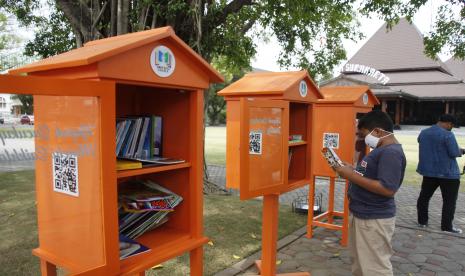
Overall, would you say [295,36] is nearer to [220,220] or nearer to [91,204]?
[220,220]

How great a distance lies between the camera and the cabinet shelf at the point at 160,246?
2.29 m

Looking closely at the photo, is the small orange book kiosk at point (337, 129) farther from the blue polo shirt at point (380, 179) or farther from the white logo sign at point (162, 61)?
the white logo sign at point (162, 61)

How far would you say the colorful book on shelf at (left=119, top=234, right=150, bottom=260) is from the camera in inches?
93.2

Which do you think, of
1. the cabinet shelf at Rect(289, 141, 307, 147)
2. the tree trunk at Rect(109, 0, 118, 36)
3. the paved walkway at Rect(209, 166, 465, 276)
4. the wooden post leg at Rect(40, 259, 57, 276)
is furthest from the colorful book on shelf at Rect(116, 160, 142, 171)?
the tree trunk at Rect(109, 0, 118, 36)

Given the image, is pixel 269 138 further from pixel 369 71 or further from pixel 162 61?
pixel 369 71

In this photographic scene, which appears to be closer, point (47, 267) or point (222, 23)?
point (47, 267)

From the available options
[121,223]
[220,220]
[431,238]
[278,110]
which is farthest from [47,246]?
[431,238]

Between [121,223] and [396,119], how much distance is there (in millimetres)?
36208

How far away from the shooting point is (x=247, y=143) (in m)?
3.04

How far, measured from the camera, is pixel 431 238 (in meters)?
5.48

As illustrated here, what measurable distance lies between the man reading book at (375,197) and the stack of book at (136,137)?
157cm

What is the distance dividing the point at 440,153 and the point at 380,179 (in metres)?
3.38

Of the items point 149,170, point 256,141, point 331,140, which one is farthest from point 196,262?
point 331,140

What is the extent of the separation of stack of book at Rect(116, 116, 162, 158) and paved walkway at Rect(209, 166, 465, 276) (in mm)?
2172
